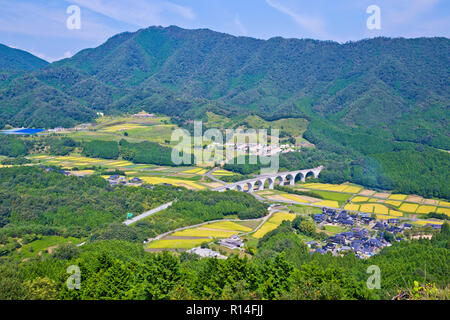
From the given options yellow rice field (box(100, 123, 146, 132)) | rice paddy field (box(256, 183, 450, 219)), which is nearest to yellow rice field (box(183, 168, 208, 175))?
rice paddy field (box(256, 183, 450, 219))

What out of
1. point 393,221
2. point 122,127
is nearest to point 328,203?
point 393,221

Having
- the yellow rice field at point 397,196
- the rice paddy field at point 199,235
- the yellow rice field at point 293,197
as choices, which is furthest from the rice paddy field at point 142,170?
the yellow rice field at point 397,196

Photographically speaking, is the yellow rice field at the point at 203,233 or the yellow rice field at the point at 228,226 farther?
the yellow rice field at the point at 228,226

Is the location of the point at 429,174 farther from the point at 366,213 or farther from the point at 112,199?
the point at 112,199

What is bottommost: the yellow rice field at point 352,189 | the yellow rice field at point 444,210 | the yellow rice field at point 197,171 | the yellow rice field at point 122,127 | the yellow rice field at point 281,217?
the yellow rice field at point 444,210

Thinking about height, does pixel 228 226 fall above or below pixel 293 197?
below

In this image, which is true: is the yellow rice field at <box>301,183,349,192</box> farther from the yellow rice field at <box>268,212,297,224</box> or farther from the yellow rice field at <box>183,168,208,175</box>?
the yellow rice field at <box>268,212,297,224</box>

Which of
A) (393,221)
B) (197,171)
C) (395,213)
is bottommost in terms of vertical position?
(393,221)

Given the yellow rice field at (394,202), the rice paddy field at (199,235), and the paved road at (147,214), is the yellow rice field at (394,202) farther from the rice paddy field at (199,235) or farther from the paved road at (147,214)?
the paved road at (147,214)

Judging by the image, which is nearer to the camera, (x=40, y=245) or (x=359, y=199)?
(x=40, y=245)

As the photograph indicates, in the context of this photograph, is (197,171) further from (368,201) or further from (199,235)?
(199,235)
